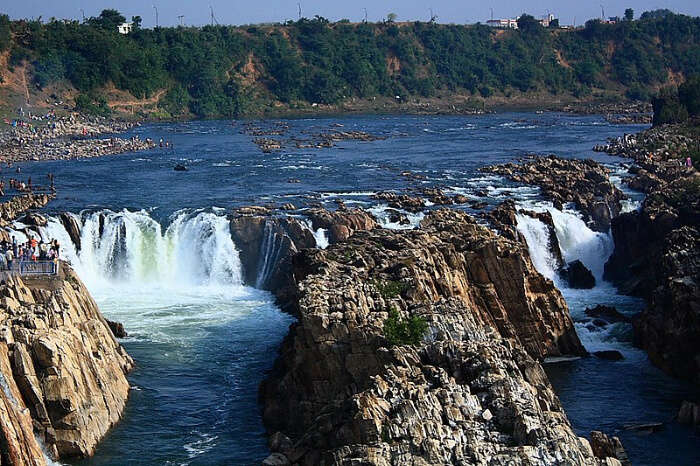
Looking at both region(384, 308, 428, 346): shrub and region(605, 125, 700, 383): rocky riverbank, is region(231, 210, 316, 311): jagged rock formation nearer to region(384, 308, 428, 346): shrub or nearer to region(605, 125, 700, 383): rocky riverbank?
region(605, 125, 700, 383): rocky riverbank

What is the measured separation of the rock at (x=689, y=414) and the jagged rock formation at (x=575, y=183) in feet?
90.6

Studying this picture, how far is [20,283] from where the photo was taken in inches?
1463

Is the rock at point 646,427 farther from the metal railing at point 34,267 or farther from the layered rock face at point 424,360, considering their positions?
the metal railing at point 34,267

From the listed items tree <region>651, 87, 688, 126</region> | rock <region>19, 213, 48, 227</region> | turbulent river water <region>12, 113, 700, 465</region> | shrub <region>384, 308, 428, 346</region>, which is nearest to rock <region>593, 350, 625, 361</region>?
turbulent river water <region>12, 113, 700, 465</region>

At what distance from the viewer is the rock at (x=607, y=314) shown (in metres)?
46.6

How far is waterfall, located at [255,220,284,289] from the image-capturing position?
54000mm

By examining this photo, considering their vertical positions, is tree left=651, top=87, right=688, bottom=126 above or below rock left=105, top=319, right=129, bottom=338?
above

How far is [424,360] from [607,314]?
20.6 m

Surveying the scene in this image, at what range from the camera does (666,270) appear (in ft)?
147

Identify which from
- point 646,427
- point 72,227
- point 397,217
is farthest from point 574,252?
point 72,227

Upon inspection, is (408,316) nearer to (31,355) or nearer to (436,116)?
(31,355)

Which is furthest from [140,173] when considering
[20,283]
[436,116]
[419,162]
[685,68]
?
[685,68]

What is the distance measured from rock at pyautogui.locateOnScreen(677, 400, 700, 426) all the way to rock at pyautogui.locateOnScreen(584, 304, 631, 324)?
1163 centimetres

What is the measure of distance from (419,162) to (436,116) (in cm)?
6465
